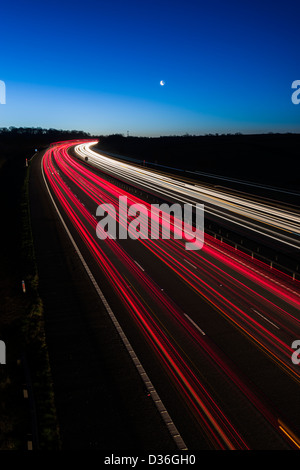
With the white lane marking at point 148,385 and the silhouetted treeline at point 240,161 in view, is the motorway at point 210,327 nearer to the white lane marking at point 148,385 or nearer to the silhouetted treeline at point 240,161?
the white lane marking at point 148,385

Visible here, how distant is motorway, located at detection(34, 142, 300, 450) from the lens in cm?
1002

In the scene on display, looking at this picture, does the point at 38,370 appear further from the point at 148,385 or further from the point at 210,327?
the point at 210,327

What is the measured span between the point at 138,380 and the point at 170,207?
29590mm

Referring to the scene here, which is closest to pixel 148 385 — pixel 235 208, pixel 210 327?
pixel 210 327

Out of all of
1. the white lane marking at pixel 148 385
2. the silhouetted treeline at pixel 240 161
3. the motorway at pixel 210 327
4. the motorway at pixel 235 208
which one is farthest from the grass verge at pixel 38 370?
the silhouetted treeline at pixel 240 161

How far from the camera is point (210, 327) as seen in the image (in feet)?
49.0

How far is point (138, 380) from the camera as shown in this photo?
11602mm

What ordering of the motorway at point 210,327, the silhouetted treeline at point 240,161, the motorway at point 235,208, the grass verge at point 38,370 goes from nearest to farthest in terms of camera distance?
the grass verge at point 38,370 → the motorway at point 210,327 → the motorway at point 235,208 → the silhouetted treeline at point 240,161

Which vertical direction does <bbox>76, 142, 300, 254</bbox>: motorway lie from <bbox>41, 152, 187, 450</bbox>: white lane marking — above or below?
above

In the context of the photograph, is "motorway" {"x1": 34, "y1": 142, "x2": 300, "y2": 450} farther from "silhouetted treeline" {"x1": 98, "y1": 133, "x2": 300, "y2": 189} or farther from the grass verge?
"silhouetted treeline" {"x1": 98, "y1": 133, "x2": 300, "y2": 189}

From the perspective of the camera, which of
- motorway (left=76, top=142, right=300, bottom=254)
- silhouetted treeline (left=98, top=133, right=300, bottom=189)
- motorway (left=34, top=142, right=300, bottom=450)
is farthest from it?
silhouetted treeline (left=98, top=133, right=300, bottom=189)

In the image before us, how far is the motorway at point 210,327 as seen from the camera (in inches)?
395

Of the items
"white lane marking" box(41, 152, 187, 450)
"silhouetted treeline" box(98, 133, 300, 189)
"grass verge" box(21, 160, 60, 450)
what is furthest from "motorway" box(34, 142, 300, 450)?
"silhouetted treeline" box(98, 133, 300, 189)

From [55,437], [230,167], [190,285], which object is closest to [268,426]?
[55,437]
